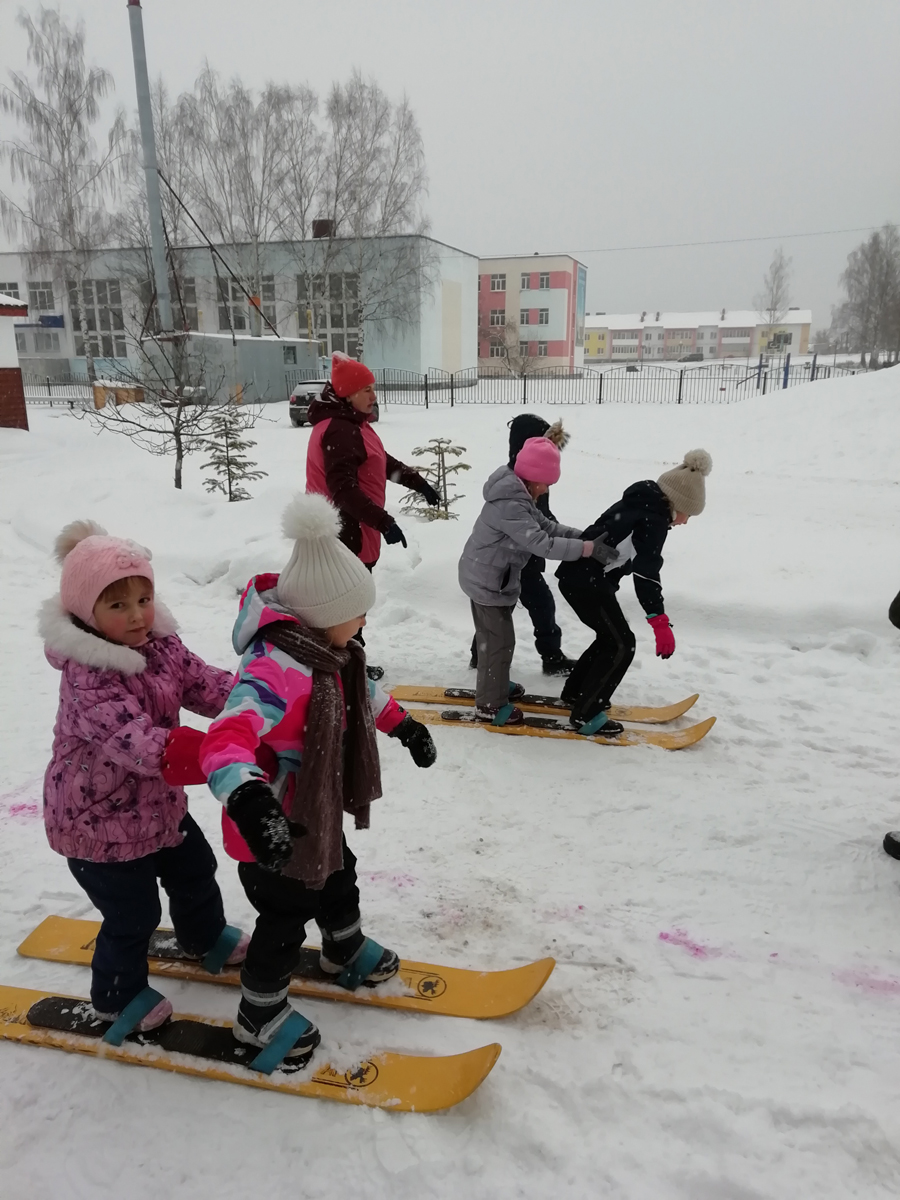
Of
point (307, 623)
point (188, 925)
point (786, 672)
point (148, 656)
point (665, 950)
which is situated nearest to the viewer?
point (307, 623)

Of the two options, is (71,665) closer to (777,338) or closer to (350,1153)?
(350,1153)

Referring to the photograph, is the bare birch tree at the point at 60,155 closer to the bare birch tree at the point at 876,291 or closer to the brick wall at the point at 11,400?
the brick wall at the point at 11,400

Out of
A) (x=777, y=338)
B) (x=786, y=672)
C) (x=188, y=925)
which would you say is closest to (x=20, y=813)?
(x=188, y=925)

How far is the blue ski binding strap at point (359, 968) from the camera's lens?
2.37 m

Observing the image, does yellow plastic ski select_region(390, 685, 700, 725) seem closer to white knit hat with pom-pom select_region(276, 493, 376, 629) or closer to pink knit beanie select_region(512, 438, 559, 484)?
pink knit beanie select_region(512, 438, 559, 484)

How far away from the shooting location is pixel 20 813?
11.2ft

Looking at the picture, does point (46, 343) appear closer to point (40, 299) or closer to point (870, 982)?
point (40, 299)

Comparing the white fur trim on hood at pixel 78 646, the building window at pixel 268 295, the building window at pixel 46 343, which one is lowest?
the white fur trim on hood at pixel 78 646

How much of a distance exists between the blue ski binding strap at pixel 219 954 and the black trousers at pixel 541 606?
2.78 metres

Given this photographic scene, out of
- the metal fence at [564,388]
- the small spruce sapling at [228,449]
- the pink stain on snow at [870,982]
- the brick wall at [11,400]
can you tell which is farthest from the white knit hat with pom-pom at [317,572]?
the metal fence at [564,388]

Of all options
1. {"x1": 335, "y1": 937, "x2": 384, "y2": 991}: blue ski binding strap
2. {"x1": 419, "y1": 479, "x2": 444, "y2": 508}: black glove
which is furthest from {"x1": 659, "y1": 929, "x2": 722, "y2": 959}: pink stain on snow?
{"x1": 419, "y1": 479, "x2": 444, "y2": 508}: black glove

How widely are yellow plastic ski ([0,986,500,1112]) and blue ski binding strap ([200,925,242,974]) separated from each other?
320mm

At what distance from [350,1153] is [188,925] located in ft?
2.85

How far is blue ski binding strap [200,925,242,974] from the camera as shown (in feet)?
7.98
